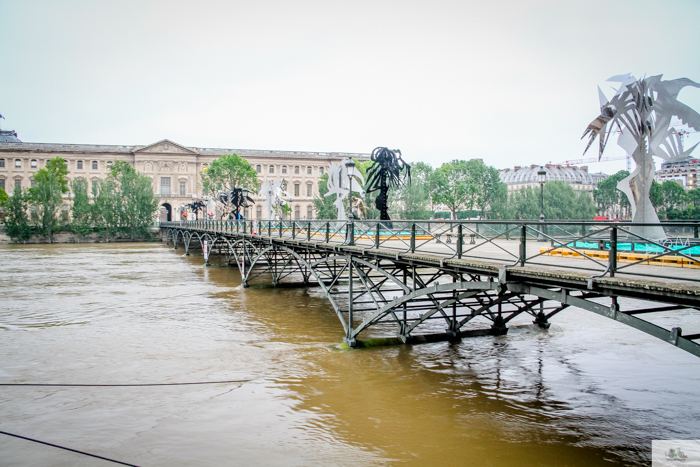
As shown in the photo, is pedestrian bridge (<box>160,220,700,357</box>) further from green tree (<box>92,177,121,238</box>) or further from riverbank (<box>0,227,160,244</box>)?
riverbank (<box>0,227,160,244</box>)

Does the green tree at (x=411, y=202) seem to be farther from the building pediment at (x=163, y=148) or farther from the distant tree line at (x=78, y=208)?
the building pediment at (x=163, y=148)

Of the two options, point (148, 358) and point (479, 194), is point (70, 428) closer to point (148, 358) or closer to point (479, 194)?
point (148, 358)

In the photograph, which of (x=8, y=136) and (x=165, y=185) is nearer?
(x=165, y=185)

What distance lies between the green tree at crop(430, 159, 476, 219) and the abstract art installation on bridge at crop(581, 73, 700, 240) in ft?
180

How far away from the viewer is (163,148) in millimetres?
106625

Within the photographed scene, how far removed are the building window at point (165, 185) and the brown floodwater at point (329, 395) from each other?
294 feet

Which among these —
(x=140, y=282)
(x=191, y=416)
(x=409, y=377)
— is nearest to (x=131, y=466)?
(x=191, y=416)

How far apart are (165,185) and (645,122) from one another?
99481mm

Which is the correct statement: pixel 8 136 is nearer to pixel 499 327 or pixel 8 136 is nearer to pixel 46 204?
pixel 46 204

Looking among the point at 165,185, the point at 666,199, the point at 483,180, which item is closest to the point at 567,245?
the point at 483,180

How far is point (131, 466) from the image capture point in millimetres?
9500

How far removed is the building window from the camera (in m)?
108

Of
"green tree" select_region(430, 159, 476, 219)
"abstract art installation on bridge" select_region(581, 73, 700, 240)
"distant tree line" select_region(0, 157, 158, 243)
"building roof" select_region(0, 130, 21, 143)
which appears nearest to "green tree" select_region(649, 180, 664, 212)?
"green tree" select_region(430, 159, 476, 219)

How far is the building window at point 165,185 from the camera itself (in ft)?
353
